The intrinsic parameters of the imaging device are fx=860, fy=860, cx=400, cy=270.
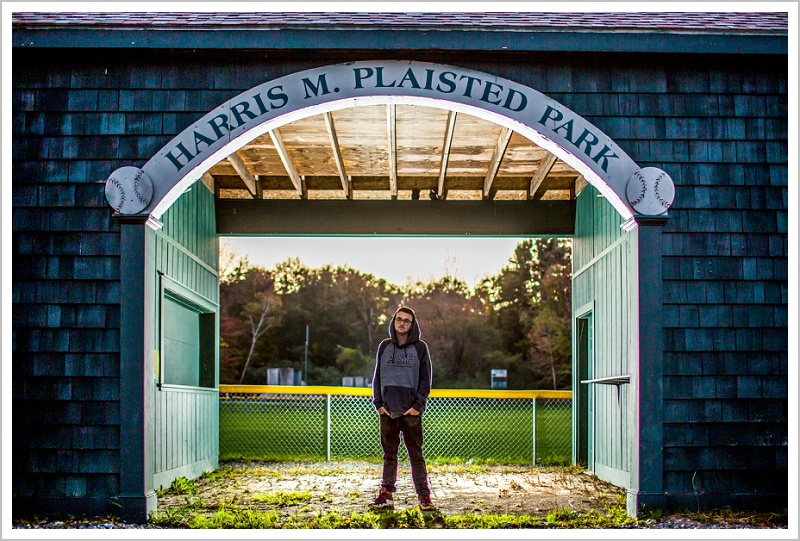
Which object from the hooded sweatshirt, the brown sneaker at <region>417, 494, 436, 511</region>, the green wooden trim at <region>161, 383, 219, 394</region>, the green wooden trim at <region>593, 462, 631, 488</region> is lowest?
the green wooden trim at <region>593, 462, 631, 488</region>

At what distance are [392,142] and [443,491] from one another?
11.4 feet

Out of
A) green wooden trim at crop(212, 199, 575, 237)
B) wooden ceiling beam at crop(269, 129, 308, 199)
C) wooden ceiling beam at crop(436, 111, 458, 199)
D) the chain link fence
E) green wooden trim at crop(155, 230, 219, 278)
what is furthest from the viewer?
the chain link fence

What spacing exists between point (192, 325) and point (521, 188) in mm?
4457

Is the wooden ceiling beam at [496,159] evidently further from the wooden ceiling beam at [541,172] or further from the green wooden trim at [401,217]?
the wooden ceiling beam at [541,172]

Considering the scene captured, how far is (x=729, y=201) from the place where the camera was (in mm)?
6434

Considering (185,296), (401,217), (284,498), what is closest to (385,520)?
(284,498)

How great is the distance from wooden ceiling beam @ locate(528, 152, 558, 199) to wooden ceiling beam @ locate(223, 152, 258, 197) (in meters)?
3.38

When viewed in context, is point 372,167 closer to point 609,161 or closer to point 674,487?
point 609,161

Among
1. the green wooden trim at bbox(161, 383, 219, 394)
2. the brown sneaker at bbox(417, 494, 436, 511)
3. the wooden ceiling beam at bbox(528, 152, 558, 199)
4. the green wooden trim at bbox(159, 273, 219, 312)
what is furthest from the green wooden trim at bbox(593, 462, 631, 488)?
the green wooden trim at bbox(159, 273, 219, 312)

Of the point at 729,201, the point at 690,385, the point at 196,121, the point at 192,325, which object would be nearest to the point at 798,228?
the point at 729,201

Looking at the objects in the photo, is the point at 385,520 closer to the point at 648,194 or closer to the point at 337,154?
the point at 648,194

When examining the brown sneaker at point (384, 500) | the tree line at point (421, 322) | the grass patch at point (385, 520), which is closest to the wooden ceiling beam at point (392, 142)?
the brown sneaker at point (384, 500)

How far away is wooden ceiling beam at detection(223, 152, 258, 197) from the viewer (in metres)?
9.34

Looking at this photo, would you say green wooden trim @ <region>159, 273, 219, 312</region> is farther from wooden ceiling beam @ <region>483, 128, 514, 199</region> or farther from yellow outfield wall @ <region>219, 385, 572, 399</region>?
wooden ceiling beam @ <region>483, 128, 514, 199</region>
